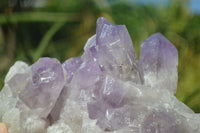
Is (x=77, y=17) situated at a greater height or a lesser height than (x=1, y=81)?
greater

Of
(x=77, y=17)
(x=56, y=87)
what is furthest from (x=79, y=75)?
(x=77, y=17)

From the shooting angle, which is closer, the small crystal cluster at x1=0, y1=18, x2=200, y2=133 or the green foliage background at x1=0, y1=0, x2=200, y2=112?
the small crystal cluster at x1=0, y1=18, x2=200, y2=133

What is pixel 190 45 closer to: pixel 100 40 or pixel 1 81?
pixel 1 81

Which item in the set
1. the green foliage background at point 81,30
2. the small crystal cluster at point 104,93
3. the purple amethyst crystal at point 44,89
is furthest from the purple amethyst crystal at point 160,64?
the green foliage background at point 81,30

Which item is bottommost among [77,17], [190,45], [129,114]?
[190,45]

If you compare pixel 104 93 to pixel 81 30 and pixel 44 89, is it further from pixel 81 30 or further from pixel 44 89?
pixel 81 30

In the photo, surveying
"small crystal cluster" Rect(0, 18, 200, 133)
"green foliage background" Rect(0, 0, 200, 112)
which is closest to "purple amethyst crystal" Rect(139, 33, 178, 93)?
"small crystal cluster" Rect(0, 18, 200, 133)

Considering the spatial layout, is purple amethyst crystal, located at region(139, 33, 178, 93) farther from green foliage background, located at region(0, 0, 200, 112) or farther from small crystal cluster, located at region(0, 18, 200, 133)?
green foliage background, located at region(0, 0, 200, 112)
